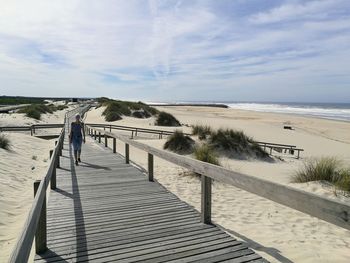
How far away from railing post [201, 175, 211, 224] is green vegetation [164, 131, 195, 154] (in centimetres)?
1060

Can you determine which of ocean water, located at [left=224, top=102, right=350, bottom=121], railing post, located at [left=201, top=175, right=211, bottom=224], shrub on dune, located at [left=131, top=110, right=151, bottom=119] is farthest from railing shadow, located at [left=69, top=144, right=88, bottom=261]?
ocean water, located at [left=224, top=102, right=350, bottom=121]

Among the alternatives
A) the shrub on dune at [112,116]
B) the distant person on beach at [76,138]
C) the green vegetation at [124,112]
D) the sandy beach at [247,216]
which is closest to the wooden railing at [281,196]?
the sandy beach at [247,216]

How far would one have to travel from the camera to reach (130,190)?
7.29 m

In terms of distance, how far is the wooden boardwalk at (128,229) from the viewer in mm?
4113

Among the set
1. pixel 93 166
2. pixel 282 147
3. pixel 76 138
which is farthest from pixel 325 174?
pixel 282 147

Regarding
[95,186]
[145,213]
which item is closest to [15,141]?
[95,186]

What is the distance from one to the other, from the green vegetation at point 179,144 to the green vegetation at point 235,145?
1.04 meters

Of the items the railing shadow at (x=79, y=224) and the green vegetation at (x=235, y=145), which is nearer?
the railing shadow at (x=79, y=224)

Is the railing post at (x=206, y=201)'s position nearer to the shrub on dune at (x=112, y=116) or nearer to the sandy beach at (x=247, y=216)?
the sandy beach at (x=247, y=216)

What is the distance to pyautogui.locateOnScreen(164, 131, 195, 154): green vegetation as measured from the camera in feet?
53.1

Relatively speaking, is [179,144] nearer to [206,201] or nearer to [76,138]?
[76,138]

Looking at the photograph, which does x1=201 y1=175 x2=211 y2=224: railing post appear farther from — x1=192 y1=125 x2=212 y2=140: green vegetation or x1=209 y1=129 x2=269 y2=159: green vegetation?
x1=192 y1=125 x2=212 y2=140: green vegetation

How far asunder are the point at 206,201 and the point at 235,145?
11.4 meters

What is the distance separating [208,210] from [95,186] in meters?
3.19
